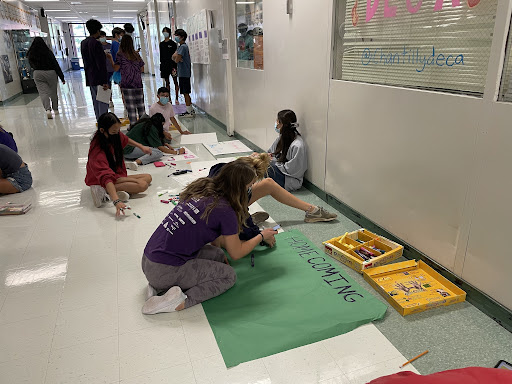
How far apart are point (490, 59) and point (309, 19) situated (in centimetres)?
199

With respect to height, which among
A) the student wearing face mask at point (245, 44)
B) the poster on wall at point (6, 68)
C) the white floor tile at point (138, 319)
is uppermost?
the student wearing face mask at point (245, 44)

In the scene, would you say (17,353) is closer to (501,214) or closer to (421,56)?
(501,214)

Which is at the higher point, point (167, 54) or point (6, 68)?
point (167, 54)

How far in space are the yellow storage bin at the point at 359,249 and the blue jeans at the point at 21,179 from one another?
10.6 ft

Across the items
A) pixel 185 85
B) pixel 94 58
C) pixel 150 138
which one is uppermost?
pixel 94 58

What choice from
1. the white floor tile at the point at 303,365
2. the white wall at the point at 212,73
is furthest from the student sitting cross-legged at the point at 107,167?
the white wall at the point at 212,73

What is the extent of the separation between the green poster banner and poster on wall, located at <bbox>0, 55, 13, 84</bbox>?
38.2 feet

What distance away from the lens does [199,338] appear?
1.98 m

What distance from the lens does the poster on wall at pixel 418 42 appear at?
6.65 feet

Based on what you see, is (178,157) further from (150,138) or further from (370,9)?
(370,9)

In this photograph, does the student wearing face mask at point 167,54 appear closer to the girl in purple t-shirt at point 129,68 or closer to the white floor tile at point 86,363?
the girl in purple t-shirt at point 129,68

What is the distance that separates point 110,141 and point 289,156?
1.75 meters

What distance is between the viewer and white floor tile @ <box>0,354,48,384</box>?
175 cm

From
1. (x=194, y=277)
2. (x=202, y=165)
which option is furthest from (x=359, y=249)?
(x=202, y=165)
